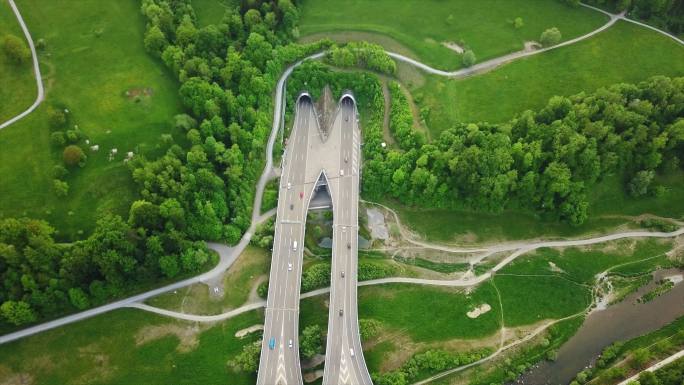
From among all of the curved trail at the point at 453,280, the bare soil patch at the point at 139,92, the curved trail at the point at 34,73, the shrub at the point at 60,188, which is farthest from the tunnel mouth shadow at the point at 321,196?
the curved trail at the point at 34,73

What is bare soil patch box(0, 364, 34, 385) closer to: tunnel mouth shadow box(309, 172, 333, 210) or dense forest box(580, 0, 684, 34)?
tunnel mouth shadow box(309, 172, 333, 210)

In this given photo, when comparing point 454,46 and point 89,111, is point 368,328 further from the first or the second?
point 89,111

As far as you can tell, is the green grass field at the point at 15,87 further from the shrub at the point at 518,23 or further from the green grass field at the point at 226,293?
the shrub at the point at 518,23

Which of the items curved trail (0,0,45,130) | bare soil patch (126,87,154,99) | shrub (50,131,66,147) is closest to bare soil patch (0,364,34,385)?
shrub (50,131,66,147)

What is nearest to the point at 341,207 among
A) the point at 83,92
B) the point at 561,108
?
the point at 561,108

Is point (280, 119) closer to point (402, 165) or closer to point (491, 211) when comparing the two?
point (402, 165)

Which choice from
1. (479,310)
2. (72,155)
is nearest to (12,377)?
(72,155)
